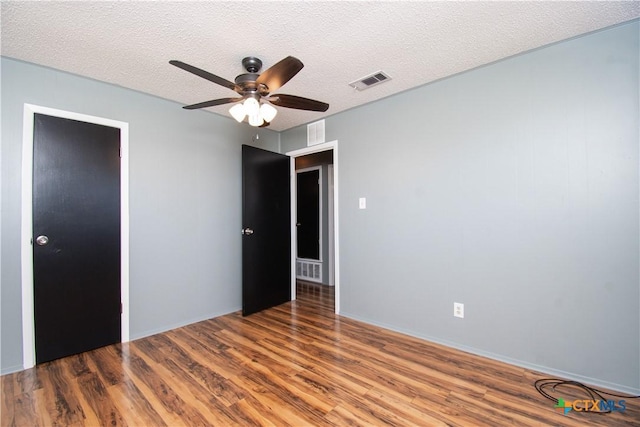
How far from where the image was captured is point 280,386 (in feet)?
6.53

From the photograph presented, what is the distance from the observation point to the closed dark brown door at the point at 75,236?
2.34m

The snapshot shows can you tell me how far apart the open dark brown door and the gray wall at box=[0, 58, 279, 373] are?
28 centimetres

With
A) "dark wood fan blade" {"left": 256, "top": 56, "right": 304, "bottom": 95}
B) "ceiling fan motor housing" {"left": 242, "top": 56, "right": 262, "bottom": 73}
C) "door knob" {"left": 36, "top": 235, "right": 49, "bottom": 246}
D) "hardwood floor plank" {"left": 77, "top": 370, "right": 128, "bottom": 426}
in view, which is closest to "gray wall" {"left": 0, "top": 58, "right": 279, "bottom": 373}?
"door knob" {"left": 36, "top": 235, "right": 49, "bottom": 246}

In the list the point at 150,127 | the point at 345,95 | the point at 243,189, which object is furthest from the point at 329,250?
the point at 150,127

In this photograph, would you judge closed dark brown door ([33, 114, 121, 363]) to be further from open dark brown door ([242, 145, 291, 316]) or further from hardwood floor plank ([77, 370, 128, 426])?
open dark brown door ([242, 145, 291, 316])

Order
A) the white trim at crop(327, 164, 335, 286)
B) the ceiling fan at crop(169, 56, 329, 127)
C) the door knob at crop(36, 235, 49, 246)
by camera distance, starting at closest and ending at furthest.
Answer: the ceiling fan at crop(169, 56, 329, 127)
the door knob at crop(36, 235, 49, 246)
the white trim at crop(327, 164, 335, 286)

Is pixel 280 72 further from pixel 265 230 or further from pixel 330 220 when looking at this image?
pixel 330 220

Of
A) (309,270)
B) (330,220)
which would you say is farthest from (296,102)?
(309,270)

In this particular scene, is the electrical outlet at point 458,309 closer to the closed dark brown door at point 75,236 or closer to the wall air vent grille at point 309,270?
the wall air vent grille at point 309,270

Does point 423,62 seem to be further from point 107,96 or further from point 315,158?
point 107,96

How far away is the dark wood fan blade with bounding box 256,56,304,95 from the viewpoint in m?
1.65

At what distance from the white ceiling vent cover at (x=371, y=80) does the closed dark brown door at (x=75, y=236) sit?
8.03 ft

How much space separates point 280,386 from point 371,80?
271cm

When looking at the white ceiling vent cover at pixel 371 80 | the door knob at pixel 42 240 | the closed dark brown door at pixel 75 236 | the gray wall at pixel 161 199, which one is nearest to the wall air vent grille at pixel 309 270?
the gray wall at pixel 161 199
